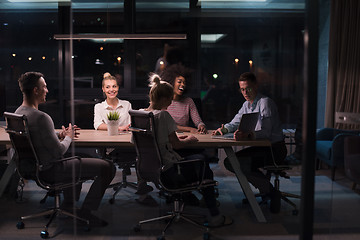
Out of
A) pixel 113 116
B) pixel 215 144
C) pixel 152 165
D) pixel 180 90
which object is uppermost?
pixel 180 90

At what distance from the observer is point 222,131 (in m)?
3.56

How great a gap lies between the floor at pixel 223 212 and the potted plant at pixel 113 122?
1.67 feet

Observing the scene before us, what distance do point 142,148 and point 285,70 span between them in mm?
1341

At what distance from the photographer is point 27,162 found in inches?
124

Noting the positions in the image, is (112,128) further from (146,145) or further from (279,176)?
(279,176)

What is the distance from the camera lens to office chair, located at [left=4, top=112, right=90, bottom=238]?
305 centimetres

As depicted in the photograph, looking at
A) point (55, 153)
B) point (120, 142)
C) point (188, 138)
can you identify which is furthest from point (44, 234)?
point (188, 138)

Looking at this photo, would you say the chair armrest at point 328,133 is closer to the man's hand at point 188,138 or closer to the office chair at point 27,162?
the man's hand at point 188,138

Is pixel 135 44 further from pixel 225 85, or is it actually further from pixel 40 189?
pixel 40 189

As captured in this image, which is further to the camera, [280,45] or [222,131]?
[222,131]

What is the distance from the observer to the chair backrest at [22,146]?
3033mm

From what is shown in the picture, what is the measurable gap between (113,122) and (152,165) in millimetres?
762

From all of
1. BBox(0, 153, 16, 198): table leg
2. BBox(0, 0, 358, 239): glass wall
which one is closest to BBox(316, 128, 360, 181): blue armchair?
BBox(0, 0, 358, 239): glass wall

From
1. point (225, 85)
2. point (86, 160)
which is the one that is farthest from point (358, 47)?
point (86, 160)
